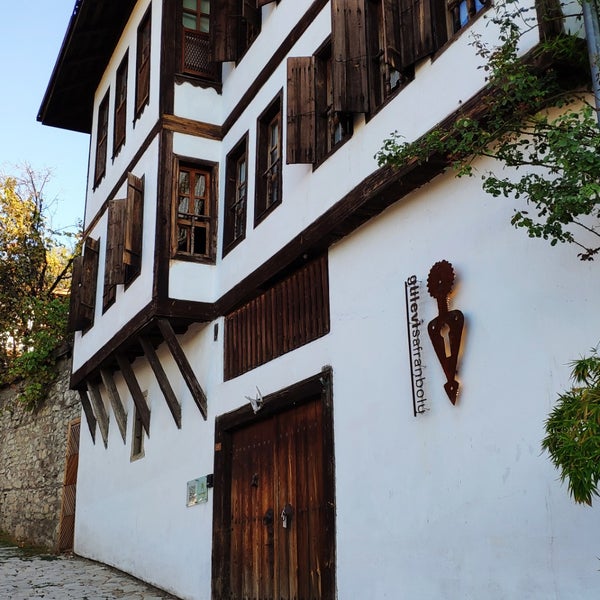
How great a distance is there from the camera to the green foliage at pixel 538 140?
382 centimetres

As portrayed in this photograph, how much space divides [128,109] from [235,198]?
9.92 ft

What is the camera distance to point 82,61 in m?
13.2

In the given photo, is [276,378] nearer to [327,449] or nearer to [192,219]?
[327,449]

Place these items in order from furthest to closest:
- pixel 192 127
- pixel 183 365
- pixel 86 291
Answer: pixel 86 291 < pixel 192 127 < pixel 183 365

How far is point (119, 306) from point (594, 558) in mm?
7355

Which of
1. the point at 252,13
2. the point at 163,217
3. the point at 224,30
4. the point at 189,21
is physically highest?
the point at 189,21

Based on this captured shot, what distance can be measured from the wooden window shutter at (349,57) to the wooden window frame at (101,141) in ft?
21.3

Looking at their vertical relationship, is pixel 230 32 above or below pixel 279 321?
above

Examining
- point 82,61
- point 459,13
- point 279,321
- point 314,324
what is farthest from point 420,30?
point 82,61

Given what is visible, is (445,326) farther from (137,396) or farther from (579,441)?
(137,396)

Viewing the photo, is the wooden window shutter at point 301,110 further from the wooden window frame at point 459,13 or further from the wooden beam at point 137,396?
the wooden beam at point 137,396

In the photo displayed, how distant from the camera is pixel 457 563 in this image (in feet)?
16.9

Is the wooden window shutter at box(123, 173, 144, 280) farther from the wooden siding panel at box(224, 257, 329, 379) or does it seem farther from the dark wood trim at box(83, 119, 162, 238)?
the wooden siding panel at box(224, 257, 329, 379)

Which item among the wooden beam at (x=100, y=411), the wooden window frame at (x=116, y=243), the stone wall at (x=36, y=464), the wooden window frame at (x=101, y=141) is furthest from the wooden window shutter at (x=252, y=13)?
the stone wall at (x=36, y=464)
